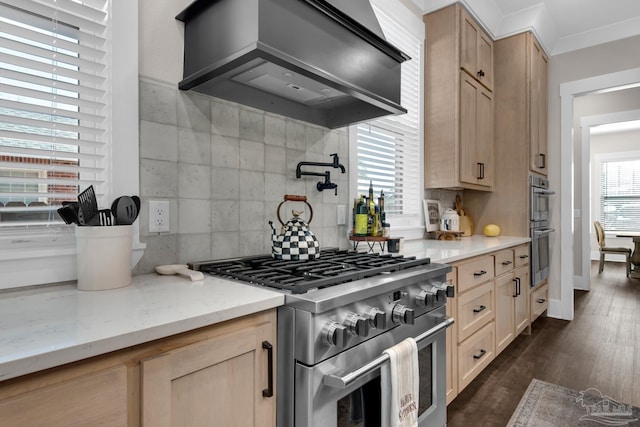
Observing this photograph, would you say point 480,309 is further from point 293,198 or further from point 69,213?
point 69,213

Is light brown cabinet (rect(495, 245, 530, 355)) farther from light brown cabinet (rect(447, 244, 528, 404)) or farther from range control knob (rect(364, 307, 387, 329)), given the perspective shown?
range control knob (rect(364, 307, 387, 329))

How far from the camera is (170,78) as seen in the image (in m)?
1.44

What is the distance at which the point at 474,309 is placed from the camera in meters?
2.16

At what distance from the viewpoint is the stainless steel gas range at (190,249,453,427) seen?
0.99 metres

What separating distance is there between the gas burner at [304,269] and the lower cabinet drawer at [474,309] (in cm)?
55

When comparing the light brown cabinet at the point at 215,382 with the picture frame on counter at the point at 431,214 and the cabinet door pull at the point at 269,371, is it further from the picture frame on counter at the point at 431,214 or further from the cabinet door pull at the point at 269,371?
the picture frame on counter at the point at 431,214

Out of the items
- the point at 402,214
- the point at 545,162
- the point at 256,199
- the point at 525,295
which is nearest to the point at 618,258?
the point at 545,162

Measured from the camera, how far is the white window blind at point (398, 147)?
2510 mm

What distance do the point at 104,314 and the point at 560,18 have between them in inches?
172

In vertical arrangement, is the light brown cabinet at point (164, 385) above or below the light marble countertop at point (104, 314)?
below

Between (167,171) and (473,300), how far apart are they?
182cm

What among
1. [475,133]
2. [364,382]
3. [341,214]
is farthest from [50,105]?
[475,133]

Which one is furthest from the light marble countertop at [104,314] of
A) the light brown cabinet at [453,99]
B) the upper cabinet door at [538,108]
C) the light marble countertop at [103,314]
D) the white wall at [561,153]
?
the white wall at [561,153]

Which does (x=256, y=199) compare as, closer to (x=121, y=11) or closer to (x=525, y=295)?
(x=121, y=11)
